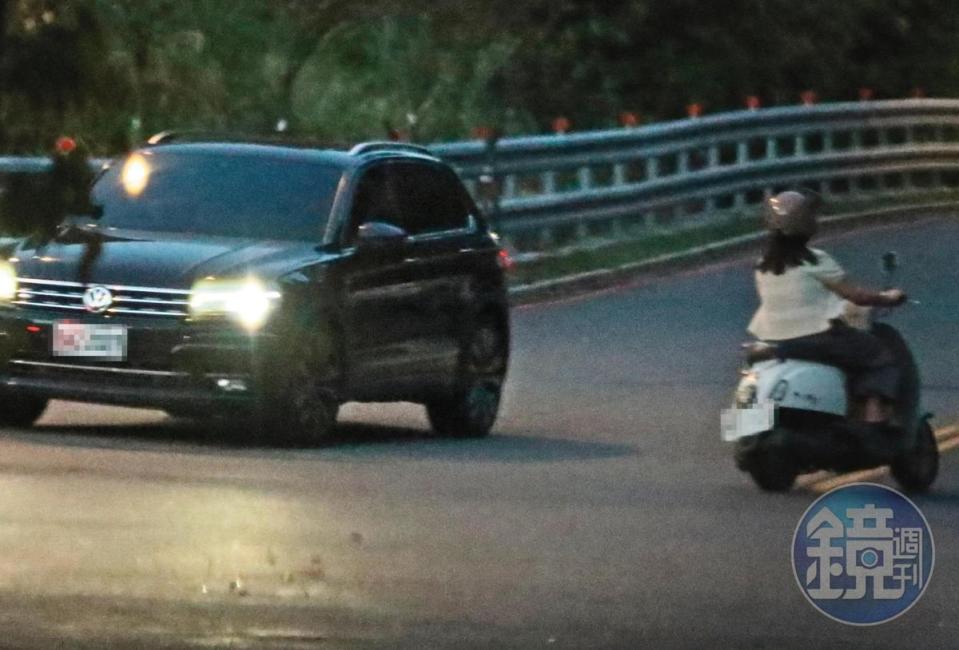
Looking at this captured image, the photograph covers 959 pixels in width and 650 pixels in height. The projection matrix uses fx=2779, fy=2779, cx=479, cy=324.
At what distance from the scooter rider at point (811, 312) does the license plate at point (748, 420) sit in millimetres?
259

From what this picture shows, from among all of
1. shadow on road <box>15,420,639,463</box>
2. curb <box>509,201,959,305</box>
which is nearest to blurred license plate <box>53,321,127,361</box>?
shadow on road <box>15,420,639,463</box>

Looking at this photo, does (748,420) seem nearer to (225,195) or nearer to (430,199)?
(225,195)

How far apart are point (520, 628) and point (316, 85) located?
1917 cm

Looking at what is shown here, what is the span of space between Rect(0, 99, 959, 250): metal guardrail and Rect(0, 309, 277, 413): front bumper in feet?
30.2

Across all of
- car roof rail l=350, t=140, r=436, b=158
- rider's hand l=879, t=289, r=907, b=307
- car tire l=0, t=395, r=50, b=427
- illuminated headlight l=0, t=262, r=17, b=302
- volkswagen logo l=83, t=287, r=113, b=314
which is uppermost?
car roof rail l=350, t=140, r=436, b=158

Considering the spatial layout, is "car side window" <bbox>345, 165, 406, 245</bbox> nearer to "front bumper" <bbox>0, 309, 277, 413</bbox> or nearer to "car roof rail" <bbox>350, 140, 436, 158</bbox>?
"car roof rail" <bbox>350, 140, 436, 158</bbox>

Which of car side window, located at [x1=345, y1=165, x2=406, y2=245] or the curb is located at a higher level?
the curb

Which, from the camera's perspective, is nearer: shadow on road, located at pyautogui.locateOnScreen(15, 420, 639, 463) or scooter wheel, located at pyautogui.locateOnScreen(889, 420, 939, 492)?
scooter wheel, located at pyautogui.locateOnScreen(889, 420, 939, 492)

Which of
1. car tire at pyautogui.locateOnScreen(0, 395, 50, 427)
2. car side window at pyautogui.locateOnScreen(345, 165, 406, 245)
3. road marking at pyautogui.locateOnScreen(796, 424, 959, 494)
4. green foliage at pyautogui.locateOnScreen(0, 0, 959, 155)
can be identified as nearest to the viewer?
road marking at pyautogui.locateOnScreen(796, 424, 959, 494)

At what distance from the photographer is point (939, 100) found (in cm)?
3375

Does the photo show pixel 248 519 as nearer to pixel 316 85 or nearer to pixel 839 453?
pixel 839 453

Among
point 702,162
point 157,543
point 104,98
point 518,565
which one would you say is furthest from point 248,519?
point 702,162

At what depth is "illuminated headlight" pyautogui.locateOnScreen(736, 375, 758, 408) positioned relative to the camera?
476 inches

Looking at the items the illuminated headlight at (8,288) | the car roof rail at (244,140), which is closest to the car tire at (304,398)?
the illuminated headlight at (8,288)
